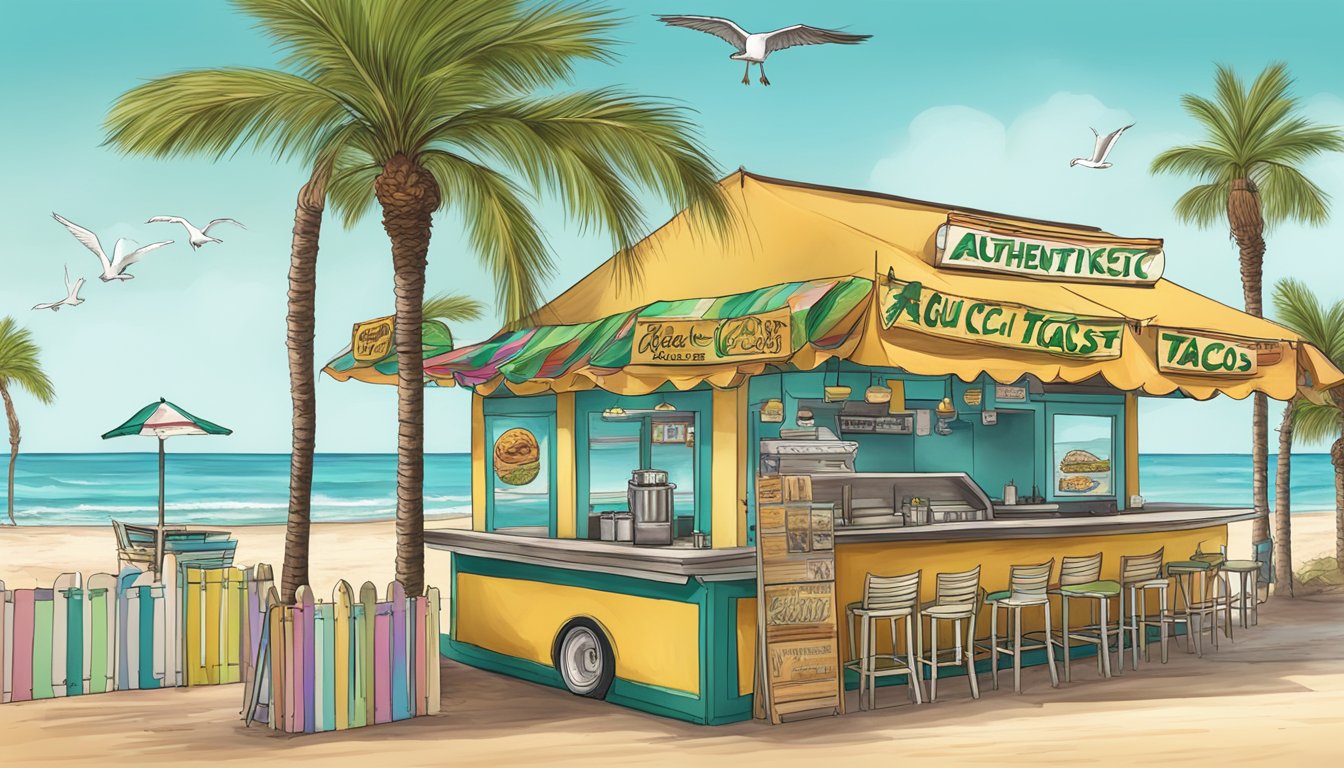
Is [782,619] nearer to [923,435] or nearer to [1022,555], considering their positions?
[1022,555]

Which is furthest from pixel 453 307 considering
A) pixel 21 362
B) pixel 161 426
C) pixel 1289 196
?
pixel 21 362

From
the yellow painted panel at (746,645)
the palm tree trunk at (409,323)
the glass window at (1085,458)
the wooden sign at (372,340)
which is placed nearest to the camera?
the yellow painted panel at (746,645)

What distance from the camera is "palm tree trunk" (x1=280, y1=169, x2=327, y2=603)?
31.5ft

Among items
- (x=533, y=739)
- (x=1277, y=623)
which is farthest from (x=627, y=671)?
(x=1277, y=623)

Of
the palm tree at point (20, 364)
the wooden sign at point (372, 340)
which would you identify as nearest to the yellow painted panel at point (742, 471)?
the wooden sign at point (372, 340)

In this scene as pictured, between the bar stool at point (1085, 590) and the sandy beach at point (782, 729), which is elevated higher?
the bar stool at point (1085, 590)

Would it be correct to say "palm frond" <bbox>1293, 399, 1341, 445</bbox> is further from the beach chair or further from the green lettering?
the beach chair

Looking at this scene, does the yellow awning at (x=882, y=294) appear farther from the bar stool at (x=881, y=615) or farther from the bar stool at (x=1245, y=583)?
the bar stool at (x=1245, y=583)

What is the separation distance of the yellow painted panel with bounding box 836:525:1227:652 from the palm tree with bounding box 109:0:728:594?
2953mm

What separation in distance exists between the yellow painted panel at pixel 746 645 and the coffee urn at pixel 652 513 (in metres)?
1.05

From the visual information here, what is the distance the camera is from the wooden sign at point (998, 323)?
328 inches

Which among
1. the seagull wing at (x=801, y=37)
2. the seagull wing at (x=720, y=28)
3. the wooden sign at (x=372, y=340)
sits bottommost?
the wooden sign at (x=372, y=340)

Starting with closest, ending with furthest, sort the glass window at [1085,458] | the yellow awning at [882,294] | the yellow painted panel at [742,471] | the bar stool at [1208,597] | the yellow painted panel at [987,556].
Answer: the yellow awning at [882,294] → the yellow painted panel at [742,471] → the yellow painted panel at [987,556] → the bar stool at [1208,597] → the glass window at [1085,458]

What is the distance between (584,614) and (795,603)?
1872 millimetres
